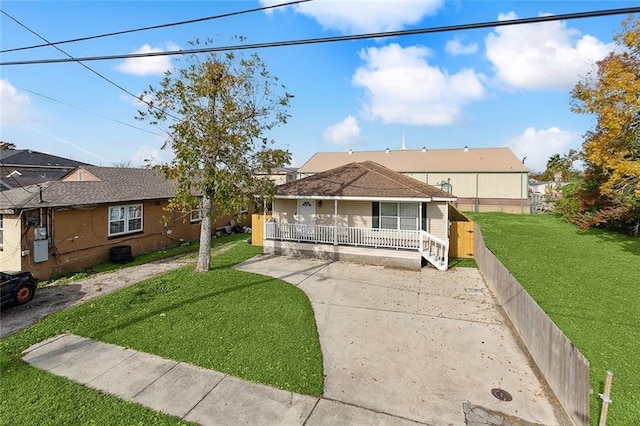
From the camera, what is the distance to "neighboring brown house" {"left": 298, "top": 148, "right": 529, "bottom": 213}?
107 feet

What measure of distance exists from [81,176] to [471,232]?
1970 centimetres

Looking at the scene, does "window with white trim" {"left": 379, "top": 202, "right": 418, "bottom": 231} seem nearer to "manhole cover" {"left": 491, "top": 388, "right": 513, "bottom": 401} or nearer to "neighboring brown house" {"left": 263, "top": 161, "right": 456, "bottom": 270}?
"neighboring brown house" {"left": 263, "top": 161, "right": 456, "bottom": 270}

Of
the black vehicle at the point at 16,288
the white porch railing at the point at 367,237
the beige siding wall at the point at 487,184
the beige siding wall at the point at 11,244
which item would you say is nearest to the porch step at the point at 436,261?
the white porch railing at the point at 367,237

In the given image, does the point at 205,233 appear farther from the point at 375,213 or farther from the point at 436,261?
the point at 436,261

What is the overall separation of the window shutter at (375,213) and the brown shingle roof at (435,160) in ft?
79.2

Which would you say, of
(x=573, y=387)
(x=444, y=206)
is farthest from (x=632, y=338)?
(x=444, y=206)

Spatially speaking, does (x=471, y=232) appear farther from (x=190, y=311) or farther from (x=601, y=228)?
(x=601, y=228)

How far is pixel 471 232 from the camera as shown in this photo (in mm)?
14102

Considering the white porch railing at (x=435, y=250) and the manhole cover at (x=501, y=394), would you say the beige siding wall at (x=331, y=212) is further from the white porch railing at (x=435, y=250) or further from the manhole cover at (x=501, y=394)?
the manhole cover at (x=501, y=394)

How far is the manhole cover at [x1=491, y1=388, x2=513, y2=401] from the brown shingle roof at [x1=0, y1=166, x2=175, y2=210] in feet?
33.4

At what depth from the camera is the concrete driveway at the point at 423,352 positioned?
15.1ft

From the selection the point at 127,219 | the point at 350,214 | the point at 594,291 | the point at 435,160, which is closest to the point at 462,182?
the point at 435,160

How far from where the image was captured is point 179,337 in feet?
20.9

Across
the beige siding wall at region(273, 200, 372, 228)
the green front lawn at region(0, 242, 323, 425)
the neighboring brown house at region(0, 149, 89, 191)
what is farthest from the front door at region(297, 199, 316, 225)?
the neighboring brown house at region(0, 149, 89, 191)
